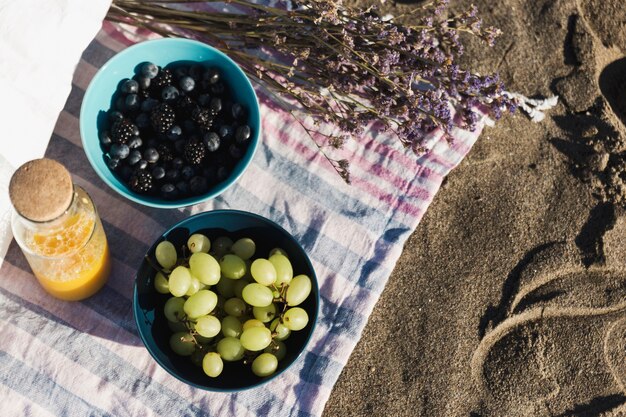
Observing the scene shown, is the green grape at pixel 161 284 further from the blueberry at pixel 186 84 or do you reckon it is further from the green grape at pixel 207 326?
the blueberry at pixel 186 84

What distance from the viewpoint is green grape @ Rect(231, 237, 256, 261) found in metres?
1.30

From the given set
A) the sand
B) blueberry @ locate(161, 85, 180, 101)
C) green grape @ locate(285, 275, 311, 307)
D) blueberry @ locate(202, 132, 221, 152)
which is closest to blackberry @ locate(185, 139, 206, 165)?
blueberry @ locate(202, 132, 221, 152)

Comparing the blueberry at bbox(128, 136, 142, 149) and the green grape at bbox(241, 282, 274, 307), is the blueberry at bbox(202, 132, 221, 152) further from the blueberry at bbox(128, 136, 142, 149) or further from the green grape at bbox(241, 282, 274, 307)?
the green grape at bbox(241, 282, 274, 307)

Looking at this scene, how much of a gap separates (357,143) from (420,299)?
0.42 metres

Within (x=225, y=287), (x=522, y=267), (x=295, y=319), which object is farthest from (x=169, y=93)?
(x=522, y=267)

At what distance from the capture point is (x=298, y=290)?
4.08 ft

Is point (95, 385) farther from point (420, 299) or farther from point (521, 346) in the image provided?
point (521, 346)

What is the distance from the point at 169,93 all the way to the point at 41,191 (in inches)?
14.8

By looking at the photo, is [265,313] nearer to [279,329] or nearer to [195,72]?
[279,329]

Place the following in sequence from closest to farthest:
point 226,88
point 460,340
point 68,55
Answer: point 68,55 < point 226,88 < point 460,340

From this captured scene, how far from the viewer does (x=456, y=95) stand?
1433 millimetres

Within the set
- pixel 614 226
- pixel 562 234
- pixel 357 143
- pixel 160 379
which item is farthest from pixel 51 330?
pixel 614 226

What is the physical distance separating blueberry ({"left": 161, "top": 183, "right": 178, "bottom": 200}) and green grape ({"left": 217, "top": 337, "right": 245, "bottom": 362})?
32 centimetres

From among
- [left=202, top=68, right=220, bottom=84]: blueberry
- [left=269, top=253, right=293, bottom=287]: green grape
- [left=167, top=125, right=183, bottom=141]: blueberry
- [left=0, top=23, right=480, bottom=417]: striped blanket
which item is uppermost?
[left=202, top=68, right=220, bottom=84]: blueberry
